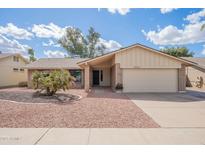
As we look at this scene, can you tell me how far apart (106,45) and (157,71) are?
1181 inches

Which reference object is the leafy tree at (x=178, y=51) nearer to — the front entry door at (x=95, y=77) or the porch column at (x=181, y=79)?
the front entry door at (x=95, y=77)

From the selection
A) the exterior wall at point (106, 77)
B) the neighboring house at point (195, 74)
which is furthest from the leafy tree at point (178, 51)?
the exterior wall at point (106, 77)

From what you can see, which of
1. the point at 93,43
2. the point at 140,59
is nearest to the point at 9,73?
the point at 140,59

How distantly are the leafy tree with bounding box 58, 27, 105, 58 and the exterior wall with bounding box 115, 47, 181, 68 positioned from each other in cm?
2915

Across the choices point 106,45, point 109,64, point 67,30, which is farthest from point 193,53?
point 109,64

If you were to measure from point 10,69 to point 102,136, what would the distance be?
25.2m

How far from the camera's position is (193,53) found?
51750 mm

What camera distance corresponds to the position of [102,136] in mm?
5344

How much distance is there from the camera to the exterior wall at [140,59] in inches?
672

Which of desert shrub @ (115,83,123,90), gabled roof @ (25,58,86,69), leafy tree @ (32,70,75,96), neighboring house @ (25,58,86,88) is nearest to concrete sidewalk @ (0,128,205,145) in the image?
leafy tree @ (32,70,75,96)

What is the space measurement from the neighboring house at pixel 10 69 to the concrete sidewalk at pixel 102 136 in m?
20.1

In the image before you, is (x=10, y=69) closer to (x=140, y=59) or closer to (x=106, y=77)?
(x=106, y=77)

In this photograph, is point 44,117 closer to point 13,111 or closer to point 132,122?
point 13,111

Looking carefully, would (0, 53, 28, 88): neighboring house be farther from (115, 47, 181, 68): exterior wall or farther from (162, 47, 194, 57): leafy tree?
(162, 47, 194, 57): leafy tree
